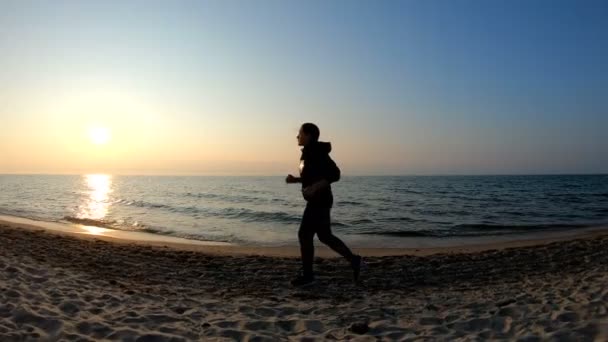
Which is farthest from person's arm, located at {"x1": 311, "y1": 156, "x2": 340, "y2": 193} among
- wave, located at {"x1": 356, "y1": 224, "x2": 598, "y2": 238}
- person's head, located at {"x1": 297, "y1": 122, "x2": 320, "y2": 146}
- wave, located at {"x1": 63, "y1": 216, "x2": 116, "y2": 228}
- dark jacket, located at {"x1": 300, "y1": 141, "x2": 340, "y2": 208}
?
wave, located at {"x1": 63, "y1": 216, "x2": 116, "y2": 228}

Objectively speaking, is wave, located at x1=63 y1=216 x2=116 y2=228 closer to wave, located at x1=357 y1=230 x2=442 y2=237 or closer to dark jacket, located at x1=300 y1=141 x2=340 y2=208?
wave, located at x1=357 y1=230 x2=442 y2=237

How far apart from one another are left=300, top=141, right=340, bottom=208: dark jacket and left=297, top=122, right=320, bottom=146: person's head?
67 millimetres

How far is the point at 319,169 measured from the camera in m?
5.59

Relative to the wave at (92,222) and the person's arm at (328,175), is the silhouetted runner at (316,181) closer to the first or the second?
the person's arm at (328,175)

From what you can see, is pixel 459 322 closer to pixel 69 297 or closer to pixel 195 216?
pixel 69 297

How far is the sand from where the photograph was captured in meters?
3.94

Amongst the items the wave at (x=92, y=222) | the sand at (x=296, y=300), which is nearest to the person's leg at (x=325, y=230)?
the sand at (x=296, y=300)

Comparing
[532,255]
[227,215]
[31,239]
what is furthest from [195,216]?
[532,255]

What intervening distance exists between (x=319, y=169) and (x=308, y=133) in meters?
0.49

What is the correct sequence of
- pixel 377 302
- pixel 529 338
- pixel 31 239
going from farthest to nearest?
pixel 31 239 < pixel 377 302 < pixel 529 338

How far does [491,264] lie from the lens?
805cm

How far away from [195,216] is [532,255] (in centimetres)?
1611

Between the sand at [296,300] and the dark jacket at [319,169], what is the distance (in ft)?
3.94

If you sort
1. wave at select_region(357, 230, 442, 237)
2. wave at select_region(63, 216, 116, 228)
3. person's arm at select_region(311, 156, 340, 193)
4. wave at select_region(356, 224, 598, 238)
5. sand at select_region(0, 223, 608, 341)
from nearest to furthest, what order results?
sand at select_region(0, 223, 608, 341) → person's arm at select_region(311, 156, 340, 193) → wave at select_region(357, 230, 442, 237) → wave at select_region(356, 224, 598, 238) → wave at select_region(63, 216, 116, 228)
